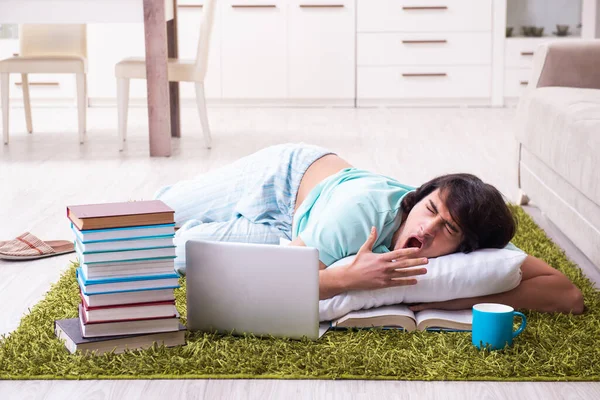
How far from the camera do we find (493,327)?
1.64m

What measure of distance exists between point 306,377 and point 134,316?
356 mm

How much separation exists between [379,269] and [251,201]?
2.10 feet

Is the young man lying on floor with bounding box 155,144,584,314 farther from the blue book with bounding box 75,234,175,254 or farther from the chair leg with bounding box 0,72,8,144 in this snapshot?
the chair leg with bounding box 0,72,8,144

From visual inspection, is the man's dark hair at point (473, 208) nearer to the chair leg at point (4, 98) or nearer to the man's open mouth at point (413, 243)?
the man's open mouth at point (413, 243)

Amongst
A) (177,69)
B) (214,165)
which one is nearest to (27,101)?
(177,69)

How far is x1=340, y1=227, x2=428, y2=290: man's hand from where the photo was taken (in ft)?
5.66

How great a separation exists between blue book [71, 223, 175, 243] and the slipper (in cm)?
89

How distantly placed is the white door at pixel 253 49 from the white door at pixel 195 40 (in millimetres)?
44

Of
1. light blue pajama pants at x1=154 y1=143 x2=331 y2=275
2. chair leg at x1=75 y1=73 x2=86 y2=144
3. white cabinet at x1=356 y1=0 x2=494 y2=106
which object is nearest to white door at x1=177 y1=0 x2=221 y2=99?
white cabinet at x1=356 y1=0 x2=494 y2=106

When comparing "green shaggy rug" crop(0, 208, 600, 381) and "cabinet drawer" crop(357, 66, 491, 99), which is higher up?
"cabinet drawer" crop(357, 66, 491, 99)

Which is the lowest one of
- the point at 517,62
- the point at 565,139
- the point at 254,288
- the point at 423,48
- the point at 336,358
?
the point at 336,358

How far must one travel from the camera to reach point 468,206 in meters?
1.76

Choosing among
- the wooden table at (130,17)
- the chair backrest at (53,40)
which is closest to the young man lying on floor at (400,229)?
the wooden table at (130,17)

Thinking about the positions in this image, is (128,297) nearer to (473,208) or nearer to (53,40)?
(473,208)
